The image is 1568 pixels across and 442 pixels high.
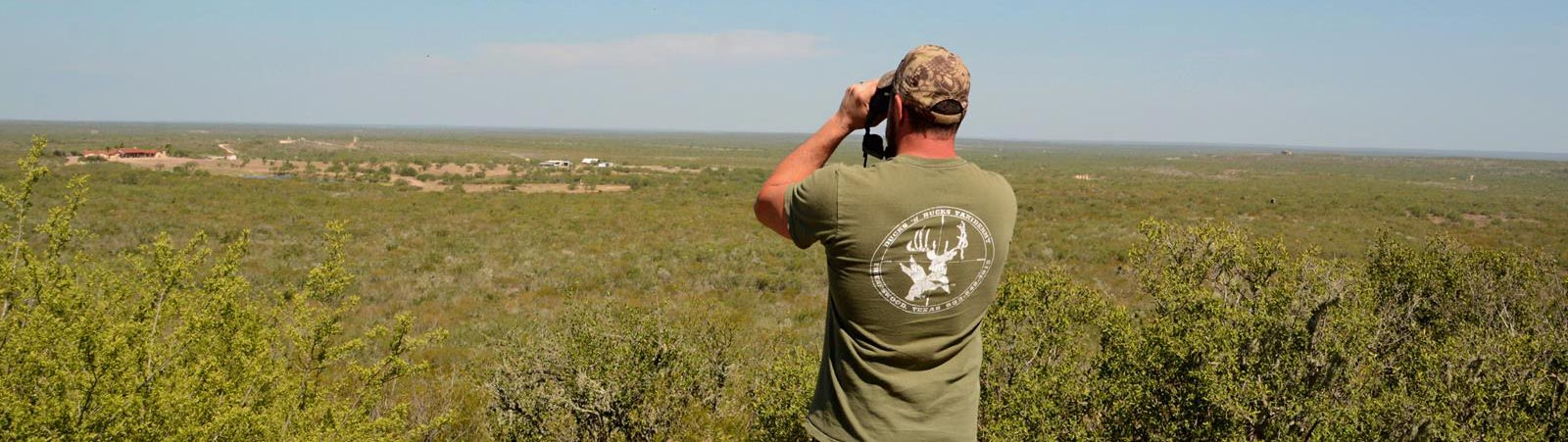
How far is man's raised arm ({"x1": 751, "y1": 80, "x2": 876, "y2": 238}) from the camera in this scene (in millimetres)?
1774

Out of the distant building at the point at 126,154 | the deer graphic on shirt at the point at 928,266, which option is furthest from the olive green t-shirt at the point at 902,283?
the distant building at the point at 126,154

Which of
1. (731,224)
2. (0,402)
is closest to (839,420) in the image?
(0,402)

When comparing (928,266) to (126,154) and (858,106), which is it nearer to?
(858,106)

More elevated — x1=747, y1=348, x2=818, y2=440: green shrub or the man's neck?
the man's neck

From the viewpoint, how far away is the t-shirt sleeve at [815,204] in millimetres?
1601

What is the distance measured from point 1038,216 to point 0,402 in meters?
41.6

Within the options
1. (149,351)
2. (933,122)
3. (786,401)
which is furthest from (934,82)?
(786,401)

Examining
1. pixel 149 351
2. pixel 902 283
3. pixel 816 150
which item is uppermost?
pixel 816 150

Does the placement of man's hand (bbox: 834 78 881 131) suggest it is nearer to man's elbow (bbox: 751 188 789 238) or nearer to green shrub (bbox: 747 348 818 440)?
man's elbow (bbox: 751 188 789 238)

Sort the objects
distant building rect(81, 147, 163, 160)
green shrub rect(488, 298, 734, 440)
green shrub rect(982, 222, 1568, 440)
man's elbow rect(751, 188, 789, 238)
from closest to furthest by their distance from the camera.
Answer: man's elbow rect(751, 188, 789, 238) → green shrub rect(982, 222, 1568, 440) → green shrub rect(488, 298, 734, 440) → distant building rect(81, 147, 163, 160)

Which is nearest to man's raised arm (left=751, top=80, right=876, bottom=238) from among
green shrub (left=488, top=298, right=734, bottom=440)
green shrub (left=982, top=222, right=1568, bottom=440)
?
green shrub (left=982, top=222, right=1568, bottom=440)

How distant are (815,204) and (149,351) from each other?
3.59m

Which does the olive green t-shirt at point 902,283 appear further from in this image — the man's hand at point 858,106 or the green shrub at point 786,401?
→ the green shrub at point 786,401

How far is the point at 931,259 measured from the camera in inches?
66.4
